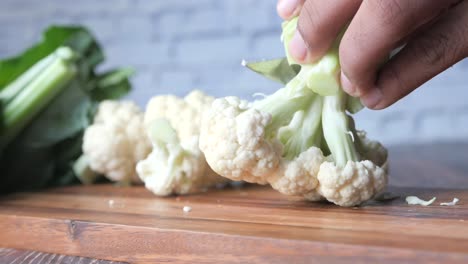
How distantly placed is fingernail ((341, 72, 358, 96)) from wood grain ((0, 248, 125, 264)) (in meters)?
0.30

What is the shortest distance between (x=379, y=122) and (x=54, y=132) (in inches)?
60.2

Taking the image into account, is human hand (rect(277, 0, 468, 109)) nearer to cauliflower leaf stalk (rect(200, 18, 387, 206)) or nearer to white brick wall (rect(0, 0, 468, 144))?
cauliflower leaf stalk (rect(200, 18, 387, 206))

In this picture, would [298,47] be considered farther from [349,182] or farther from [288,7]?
[349,182]

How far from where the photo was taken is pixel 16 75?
1.24 metres

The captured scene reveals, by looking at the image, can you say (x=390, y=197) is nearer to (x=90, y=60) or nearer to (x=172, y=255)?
(x=172, y=255)

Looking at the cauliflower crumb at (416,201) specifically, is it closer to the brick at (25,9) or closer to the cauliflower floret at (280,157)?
the cauliflower floret at (280,157)

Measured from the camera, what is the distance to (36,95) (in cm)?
115

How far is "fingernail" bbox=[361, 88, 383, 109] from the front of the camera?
2.28 ft

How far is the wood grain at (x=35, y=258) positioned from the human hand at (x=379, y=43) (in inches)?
12.0

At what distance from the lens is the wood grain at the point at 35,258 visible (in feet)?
2.18

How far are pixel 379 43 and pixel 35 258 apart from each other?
42 centimetres

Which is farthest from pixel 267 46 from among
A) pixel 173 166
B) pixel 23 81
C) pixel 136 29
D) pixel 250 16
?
pixel 173 166

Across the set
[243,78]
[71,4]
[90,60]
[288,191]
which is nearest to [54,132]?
[90,60]

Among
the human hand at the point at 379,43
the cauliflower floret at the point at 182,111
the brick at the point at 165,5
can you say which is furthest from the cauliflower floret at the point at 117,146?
the brick at the point at 165,5
